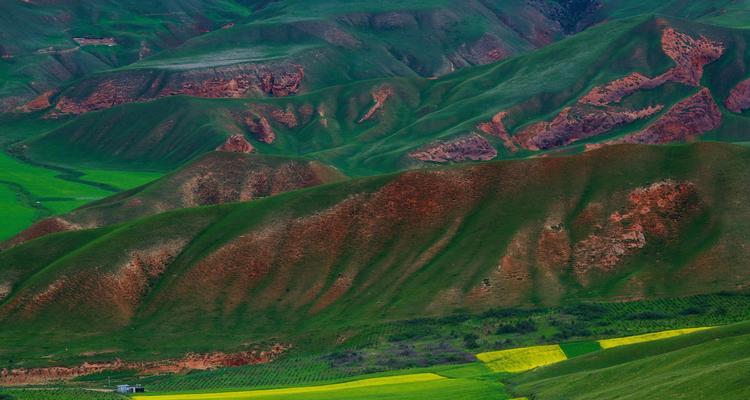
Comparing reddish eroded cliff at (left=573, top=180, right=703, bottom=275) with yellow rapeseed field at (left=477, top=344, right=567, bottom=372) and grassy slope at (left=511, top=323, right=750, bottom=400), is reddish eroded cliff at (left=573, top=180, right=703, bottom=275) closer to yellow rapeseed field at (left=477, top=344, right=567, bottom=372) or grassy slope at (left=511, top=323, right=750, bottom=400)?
yellow rapeseed field at (left=477, top=344, right=567, bottom=372)

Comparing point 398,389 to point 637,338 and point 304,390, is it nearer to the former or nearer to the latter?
point 304,390

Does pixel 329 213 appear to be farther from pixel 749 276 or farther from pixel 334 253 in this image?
pixel 749 276

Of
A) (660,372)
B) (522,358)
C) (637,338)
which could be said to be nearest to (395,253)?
(522,358)

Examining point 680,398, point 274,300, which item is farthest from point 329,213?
point 680,398

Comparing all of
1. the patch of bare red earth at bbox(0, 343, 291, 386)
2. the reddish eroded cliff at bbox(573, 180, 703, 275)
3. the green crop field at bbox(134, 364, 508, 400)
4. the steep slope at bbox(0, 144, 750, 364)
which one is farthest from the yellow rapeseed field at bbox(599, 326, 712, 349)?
the patch of bare red earth at bbox(0, 343, 291, 386)

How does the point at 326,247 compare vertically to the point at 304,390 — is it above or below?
below
